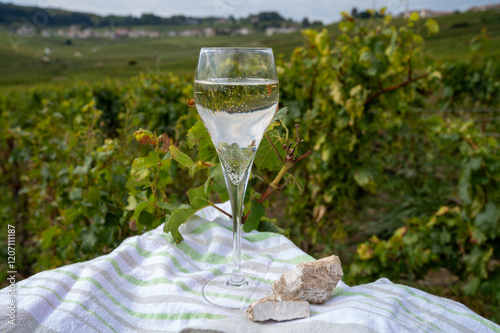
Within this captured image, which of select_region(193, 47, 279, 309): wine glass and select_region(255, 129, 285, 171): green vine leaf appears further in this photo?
select_region(255, 129, 285, 171): green vine leaf

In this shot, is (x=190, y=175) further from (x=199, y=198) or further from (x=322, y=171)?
(x=322, y=171)

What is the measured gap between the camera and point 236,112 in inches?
33.9

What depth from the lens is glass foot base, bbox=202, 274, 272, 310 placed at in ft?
3.01

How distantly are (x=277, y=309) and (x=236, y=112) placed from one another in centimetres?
43

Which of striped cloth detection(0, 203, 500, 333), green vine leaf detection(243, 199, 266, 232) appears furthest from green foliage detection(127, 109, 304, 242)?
striped cloth detection(0, 203, 500, 333)

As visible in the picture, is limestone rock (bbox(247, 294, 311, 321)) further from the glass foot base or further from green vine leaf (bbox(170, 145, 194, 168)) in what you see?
green vine leaf (bbox(170, 145, 194, 168))

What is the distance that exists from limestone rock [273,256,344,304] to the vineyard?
0.28m

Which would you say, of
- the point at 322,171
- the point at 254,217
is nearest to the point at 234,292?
the point at 254,217

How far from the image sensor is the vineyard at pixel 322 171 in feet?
5.01

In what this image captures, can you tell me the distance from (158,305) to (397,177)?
5265 millimetres

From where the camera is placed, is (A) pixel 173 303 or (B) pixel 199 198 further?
(B) pixel 199 198

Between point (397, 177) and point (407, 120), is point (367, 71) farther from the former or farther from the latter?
point (397, 177)

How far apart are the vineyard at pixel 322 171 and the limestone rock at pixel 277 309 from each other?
36 centimetres

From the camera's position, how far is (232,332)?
0.74 m
